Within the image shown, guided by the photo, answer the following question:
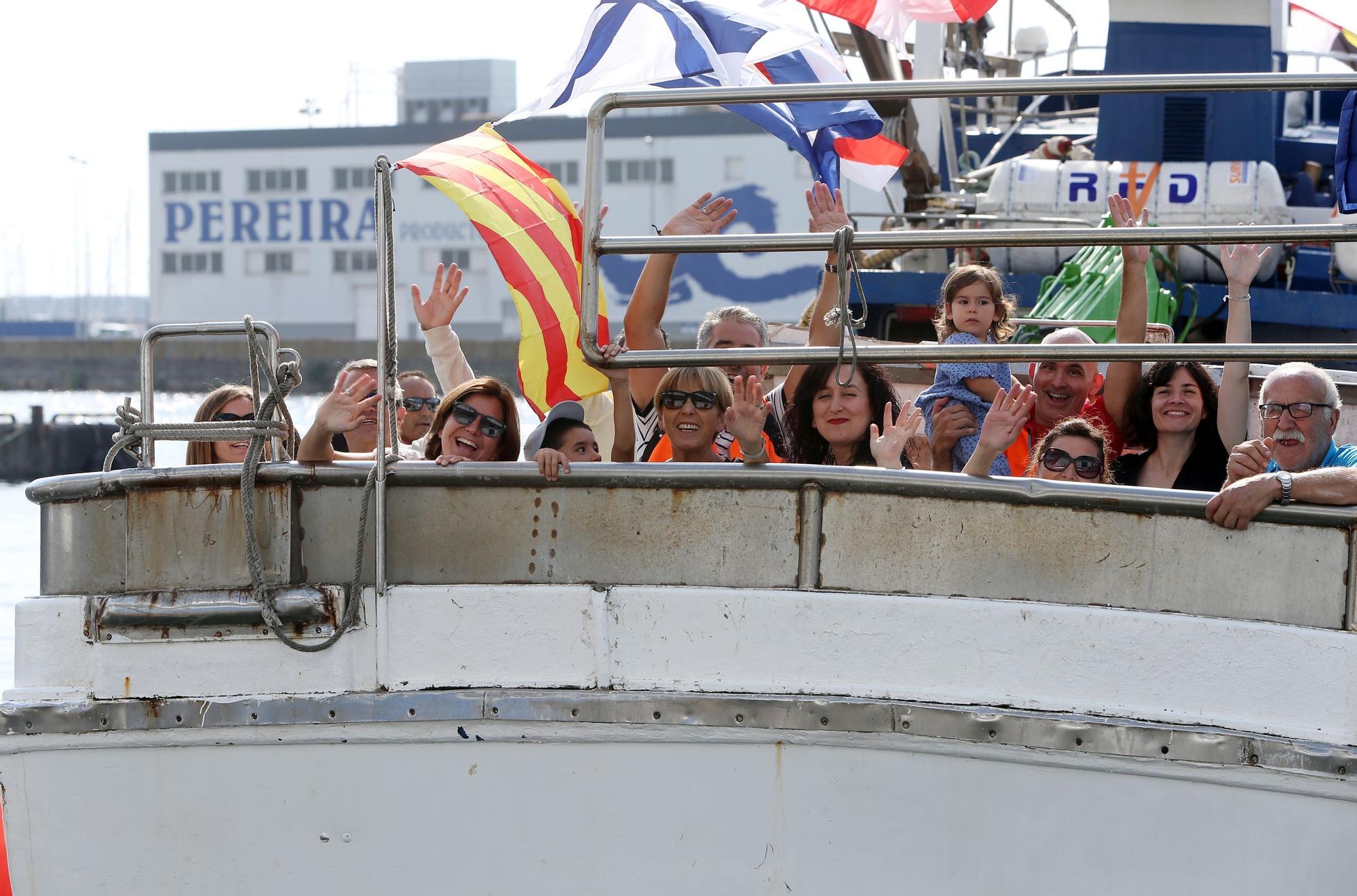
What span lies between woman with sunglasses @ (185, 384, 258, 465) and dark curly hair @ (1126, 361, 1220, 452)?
248cm

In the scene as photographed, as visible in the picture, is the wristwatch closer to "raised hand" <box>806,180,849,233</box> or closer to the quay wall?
"raised hand" <box>806,180,849,233</box>

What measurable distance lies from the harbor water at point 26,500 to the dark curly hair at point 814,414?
39.5 inches

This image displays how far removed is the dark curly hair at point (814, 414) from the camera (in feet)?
12.9

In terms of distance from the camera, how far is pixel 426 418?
552 cm

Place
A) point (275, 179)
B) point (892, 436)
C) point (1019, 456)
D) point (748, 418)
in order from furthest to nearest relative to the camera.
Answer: point (275, 179), point (1019, 456), point (892, 436), point (748, 418)

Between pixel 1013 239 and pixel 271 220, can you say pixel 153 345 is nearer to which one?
pixel 1013 239

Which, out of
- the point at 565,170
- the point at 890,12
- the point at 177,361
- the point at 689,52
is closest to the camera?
the point at 689,52

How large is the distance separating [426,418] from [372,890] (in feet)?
8.24

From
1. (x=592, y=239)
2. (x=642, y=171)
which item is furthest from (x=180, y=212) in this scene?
(x=592, y=239)

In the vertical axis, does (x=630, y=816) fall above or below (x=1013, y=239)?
below

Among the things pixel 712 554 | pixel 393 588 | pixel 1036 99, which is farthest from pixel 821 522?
pixel 1036 99

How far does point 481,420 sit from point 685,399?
51 cm

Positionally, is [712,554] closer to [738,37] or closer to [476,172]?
[476,172]

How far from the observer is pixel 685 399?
3773 millimetres
